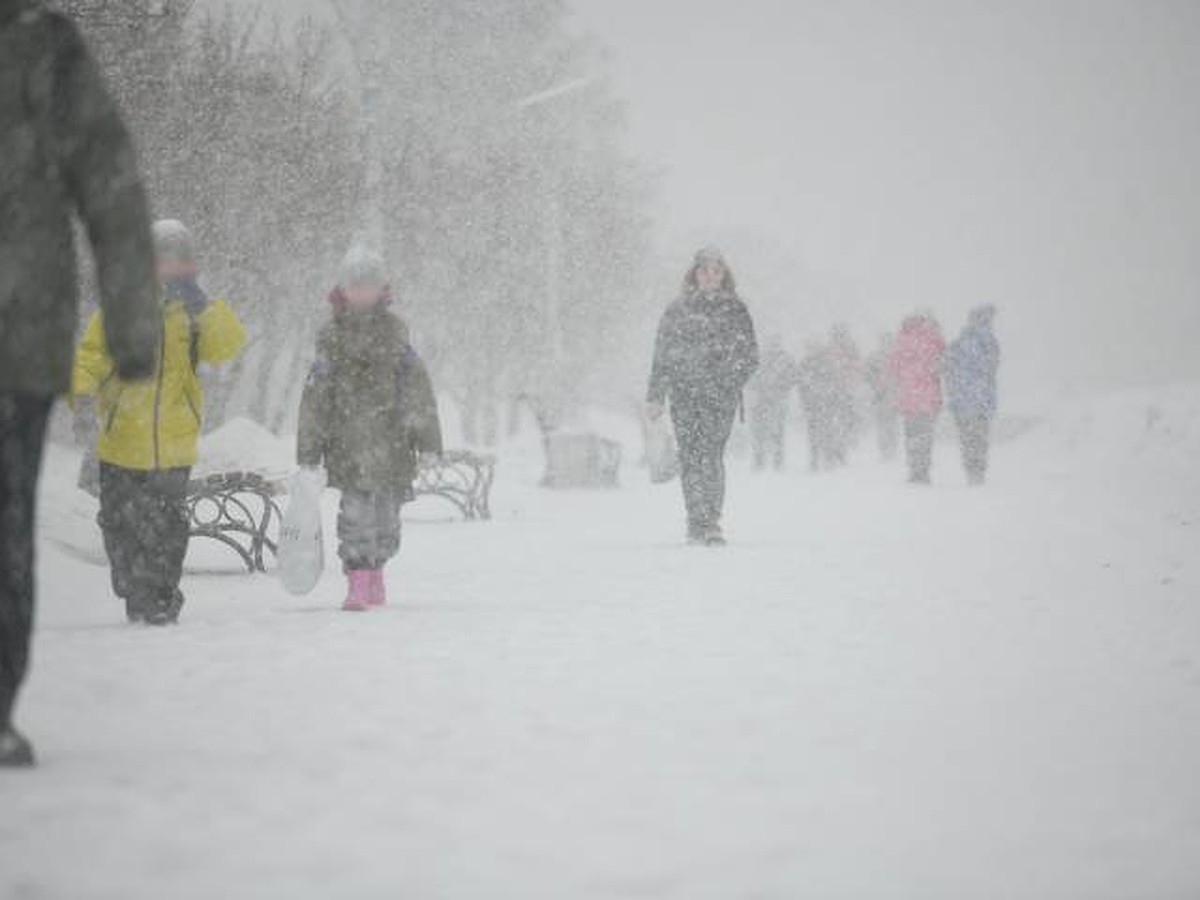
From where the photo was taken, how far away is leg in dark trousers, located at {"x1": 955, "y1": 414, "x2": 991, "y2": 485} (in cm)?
1622

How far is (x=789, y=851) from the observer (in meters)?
2.53

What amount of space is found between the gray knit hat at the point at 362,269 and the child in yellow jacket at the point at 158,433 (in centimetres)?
62

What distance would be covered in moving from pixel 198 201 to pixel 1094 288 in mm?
81321

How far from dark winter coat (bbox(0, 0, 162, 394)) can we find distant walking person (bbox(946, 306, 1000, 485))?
46.4 feet

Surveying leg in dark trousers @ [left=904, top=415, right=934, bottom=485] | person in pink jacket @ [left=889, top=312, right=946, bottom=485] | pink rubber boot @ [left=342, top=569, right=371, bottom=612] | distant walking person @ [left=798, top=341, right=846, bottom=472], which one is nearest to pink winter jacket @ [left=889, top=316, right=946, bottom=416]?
person in pink jacket @ [left=889, top=312, right=946, bottom=485]

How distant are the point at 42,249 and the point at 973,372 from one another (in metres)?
14.7

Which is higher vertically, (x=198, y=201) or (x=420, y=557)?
(x=198, y=201)

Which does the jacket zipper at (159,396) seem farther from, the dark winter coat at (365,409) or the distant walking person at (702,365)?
the distant walking person at (702,365)

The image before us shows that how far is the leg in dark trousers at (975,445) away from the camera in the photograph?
1622 cm

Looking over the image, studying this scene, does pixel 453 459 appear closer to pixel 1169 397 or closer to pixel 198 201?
pixel 198 201

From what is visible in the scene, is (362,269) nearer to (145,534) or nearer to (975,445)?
(145,534)

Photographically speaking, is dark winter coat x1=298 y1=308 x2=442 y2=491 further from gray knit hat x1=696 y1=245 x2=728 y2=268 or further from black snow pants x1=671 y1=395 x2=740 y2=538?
gray knit hat x1=696 y1=245 x2=728 y2=268

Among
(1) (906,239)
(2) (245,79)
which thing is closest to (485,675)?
(2) (245,79)

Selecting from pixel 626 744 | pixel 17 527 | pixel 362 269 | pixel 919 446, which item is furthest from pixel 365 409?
pixel 919 446
